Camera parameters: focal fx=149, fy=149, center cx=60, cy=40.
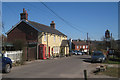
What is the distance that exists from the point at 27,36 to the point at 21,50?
892cm

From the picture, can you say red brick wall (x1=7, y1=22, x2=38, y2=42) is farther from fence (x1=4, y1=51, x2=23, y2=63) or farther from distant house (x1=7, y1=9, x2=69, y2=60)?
fence (x1=4, y1=51, x2=23, y2=63)

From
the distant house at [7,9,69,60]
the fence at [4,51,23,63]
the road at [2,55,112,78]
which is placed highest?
the distant house at [7,9,69,60]

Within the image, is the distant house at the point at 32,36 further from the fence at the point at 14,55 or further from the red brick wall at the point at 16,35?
the fence at the point at 14,55

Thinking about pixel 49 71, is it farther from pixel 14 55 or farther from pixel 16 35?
pixel 16 35

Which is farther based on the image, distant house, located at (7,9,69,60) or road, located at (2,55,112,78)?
distant house, located at (7,9,69,60)

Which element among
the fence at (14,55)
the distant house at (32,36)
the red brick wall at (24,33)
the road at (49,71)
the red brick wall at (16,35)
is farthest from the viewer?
the red brick wall at (16,35)

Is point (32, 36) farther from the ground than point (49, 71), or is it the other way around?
point (32, 36)

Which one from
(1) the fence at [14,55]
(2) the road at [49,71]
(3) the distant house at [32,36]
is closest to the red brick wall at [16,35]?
(3) the distant house at [32,36]

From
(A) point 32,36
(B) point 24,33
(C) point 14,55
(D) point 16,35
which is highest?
(B) point 24,33

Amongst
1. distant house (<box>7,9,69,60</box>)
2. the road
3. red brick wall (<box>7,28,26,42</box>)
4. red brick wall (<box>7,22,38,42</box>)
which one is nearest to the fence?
the road

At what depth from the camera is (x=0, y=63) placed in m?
10.8

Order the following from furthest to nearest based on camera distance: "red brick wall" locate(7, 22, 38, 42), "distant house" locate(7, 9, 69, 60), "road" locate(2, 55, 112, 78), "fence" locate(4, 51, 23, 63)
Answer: "red brick wall" locate(7, 22, 38, 42), "distant house" locate(7, 9, 69, 60), "fence" locate(4, 51, 23, 63), "road" locate(2, 55, 112, 78)

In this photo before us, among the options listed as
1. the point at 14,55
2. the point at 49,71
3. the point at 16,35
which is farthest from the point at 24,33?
the point at 49,71

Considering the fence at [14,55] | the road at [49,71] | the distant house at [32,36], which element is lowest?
the road at [49,71]
